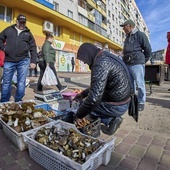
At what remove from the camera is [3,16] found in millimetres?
13570

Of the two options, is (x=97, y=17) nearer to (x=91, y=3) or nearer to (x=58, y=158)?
(x=91, y=3)

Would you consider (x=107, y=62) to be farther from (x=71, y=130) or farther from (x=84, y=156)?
(x=84, y=156)

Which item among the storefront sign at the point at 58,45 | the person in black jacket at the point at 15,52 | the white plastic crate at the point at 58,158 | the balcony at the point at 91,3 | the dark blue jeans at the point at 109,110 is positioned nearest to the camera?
the white plastic crate at the point at 58,158

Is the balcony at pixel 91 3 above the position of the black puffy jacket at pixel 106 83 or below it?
above

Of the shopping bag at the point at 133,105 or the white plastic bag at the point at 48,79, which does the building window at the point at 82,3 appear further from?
the shopping bag at the point at 133,105

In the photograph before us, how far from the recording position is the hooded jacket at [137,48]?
3623 mm

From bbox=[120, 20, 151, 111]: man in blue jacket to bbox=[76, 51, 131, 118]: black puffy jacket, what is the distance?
1.46 meters

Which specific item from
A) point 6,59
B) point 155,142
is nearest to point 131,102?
point 155,142

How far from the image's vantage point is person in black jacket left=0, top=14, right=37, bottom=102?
341 cm

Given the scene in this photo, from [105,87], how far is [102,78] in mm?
264

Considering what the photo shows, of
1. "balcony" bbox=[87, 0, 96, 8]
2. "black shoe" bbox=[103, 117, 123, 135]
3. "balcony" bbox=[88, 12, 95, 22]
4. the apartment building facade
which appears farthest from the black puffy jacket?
"balcony" bbox=[87, 0, 96, 8]

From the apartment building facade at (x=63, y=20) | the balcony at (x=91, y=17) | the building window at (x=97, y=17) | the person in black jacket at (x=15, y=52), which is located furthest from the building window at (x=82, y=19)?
the person in black jacket at (x=15, y=52)

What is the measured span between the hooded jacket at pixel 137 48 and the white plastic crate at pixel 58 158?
249 cm

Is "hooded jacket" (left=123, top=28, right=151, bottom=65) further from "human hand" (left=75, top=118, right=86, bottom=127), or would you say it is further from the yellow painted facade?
the yellow painted facade
